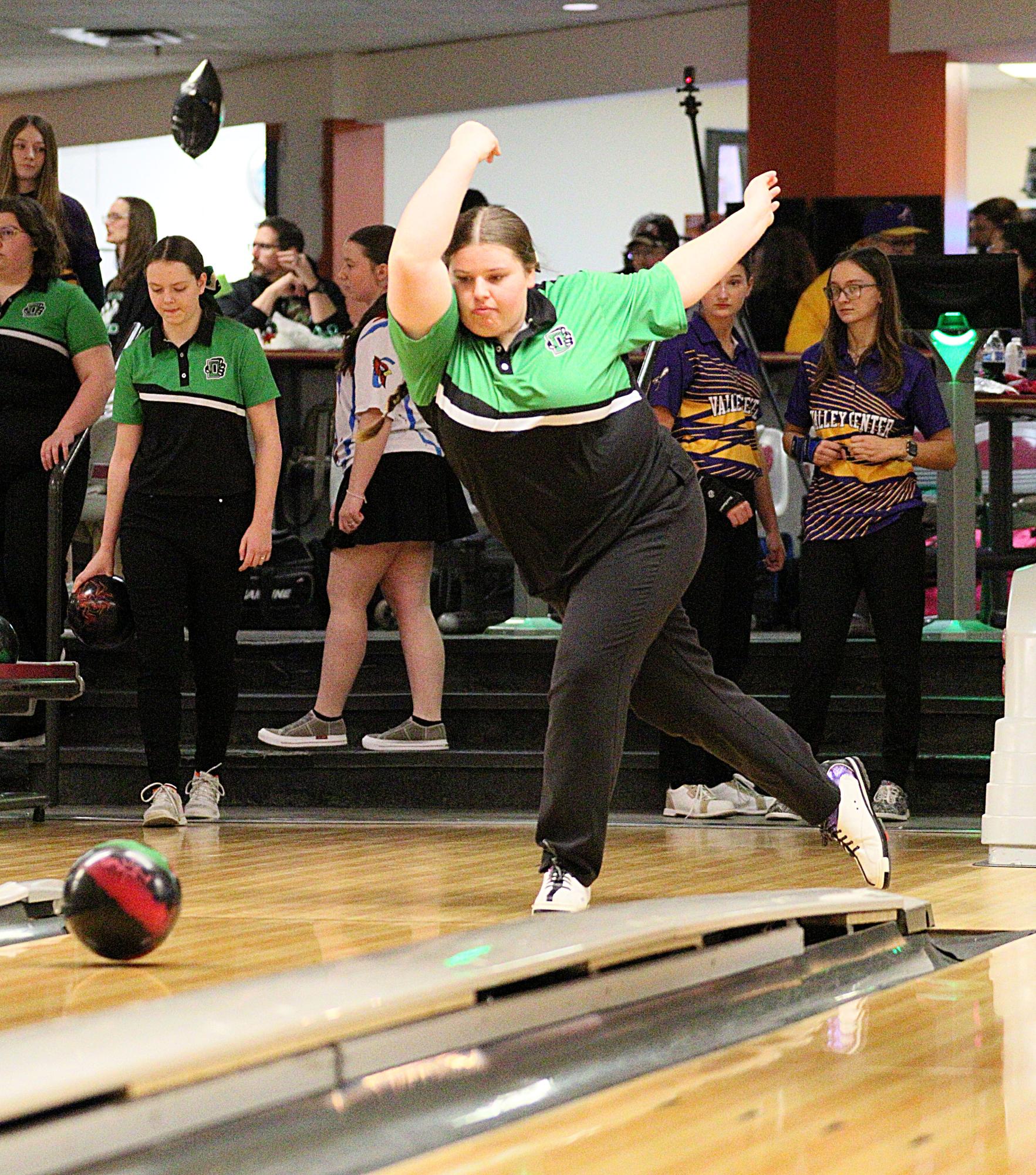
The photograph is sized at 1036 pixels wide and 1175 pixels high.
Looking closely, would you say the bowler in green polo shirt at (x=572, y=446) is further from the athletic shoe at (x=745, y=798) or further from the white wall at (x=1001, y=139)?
the white wall at (x=1001, y=139)

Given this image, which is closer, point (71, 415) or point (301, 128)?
point (71, 415)

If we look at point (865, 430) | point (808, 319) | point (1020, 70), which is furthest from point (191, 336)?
point (1020, 70)

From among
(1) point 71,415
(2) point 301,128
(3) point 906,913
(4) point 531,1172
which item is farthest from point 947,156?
(4) point 531,1172

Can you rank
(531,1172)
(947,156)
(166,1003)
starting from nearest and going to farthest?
(531,1172)
(166,1003)
(947,156)

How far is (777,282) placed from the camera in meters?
9.27

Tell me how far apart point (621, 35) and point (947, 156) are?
324cm

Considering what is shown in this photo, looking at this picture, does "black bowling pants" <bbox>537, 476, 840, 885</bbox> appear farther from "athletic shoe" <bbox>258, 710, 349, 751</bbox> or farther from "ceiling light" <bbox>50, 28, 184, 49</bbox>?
"ceiling light" <bbox>50, 28, 184, 49</bbox>

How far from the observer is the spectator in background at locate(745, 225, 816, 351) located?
29.2 ft

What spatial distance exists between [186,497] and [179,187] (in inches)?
488

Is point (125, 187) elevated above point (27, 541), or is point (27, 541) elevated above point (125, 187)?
point (125, 187)

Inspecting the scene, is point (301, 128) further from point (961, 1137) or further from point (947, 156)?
point (961, 1137)

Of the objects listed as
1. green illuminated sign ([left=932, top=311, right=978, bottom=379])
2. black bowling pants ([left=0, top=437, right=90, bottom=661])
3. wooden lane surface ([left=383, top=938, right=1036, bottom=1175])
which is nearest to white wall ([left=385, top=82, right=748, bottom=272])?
green illuminated sign ([left=932, top=311, right=978, bottom=379])

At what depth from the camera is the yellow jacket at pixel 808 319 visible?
26.3 feet

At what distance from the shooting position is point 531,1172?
6.54ft
